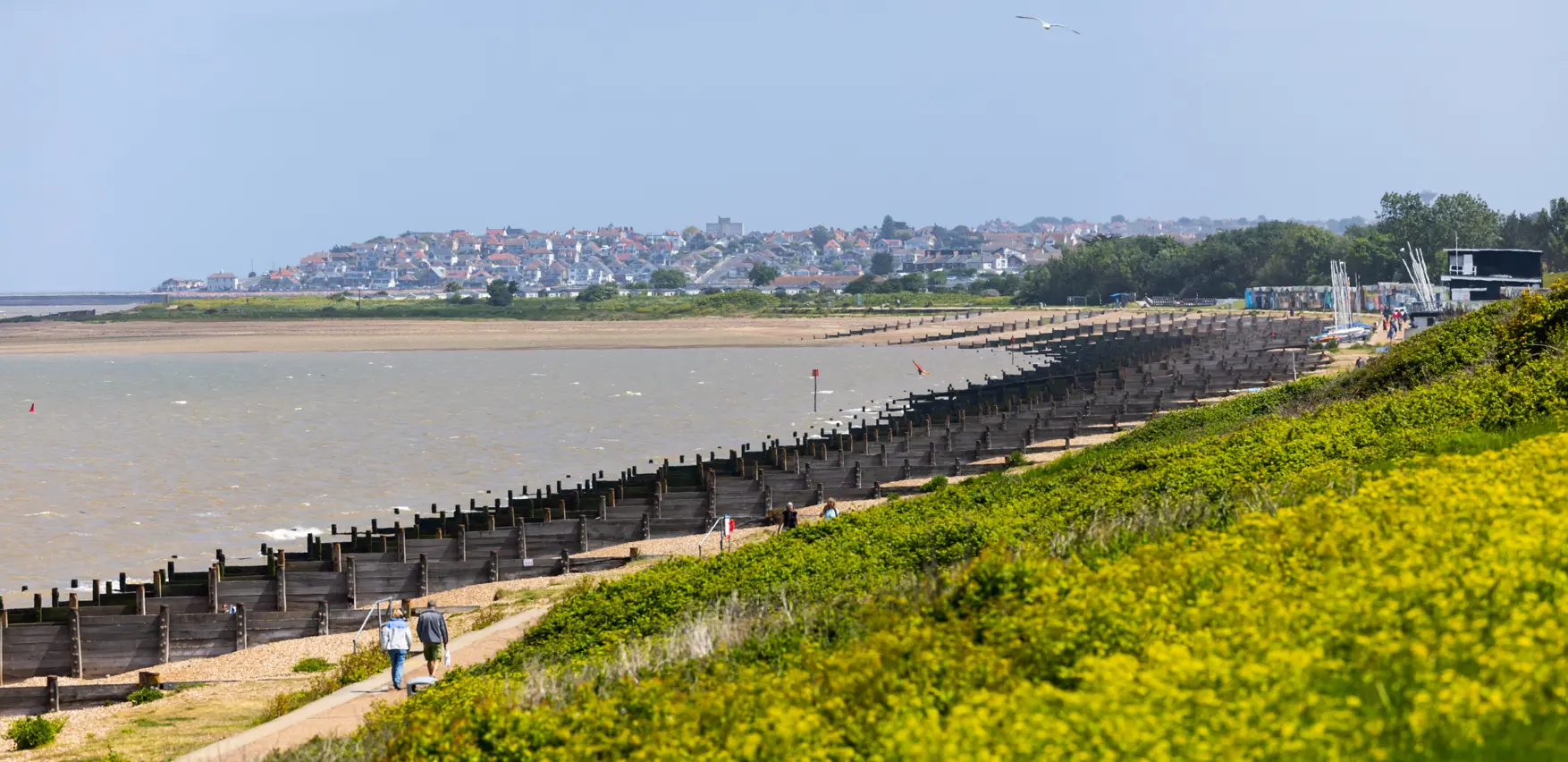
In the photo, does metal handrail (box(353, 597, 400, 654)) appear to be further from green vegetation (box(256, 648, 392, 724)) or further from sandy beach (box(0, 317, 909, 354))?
sandy beach (box(0, 317, 909, 354))

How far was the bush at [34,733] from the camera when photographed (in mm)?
21625

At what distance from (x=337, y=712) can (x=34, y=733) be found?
472 cm

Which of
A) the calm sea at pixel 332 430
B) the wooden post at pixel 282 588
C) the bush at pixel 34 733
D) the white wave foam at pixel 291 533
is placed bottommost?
the calm sea at pixel 332 430

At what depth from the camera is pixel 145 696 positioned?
78.8 feet

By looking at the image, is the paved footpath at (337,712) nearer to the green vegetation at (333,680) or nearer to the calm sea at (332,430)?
the green vegetation at (333,680)

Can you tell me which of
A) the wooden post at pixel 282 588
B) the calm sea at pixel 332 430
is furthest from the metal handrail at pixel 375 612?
the calm sea at pixel 332 430

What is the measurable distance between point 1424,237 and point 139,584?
6538 inches

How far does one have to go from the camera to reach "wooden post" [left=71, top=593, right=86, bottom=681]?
87.8 ft

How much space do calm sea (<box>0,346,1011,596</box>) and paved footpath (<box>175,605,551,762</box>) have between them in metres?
15.9

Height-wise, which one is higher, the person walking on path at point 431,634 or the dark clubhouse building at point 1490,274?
the dark clubhouse building at point 1490,274

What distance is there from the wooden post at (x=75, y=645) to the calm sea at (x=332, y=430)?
32.3 feet

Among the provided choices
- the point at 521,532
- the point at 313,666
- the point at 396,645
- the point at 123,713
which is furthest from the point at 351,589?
the point at 396,645

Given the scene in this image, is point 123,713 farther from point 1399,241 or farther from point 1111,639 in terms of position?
point 1399,241

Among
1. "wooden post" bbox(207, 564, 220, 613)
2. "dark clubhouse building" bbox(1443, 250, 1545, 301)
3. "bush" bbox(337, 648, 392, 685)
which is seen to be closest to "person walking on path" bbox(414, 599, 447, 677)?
"bush" bbox(337, 648, 392, 685)
